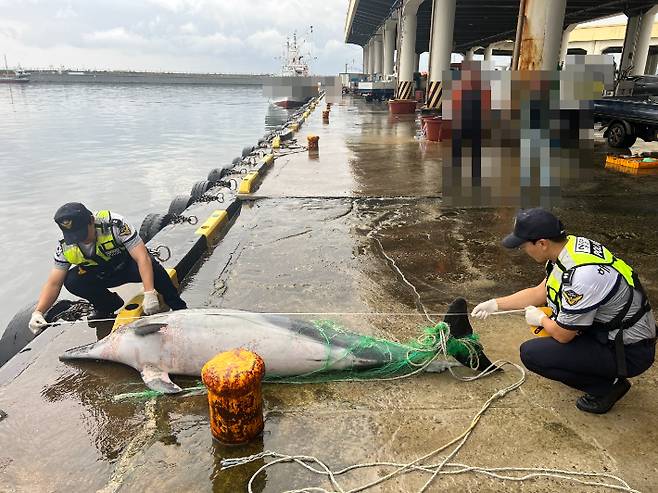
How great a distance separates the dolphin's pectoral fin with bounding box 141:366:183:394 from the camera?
3.22m

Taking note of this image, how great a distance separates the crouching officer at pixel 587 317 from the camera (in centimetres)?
251

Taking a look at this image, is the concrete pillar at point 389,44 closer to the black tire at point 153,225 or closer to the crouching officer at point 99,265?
the black tire at point 153,225

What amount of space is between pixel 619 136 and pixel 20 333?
12.9 m

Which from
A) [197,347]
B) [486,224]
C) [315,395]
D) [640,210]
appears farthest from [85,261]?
[640,210]

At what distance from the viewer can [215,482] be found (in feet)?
8.18

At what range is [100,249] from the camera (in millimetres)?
4055

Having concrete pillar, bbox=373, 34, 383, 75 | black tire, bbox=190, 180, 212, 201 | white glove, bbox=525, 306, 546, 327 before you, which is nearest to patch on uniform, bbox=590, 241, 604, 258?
white glove, bbox=525, 306, 546, 327

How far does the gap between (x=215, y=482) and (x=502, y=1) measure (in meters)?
25.4

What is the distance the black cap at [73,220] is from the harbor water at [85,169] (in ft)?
13.9

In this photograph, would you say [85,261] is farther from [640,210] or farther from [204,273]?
[640,210]

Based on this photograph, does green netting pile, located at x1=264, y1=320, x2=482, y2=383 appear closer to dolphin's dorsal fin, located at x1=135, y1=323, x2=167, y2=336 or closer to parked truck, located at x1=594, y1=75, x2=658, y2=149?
dolphin's dorsal fin, located at x1=135, y1=323, x2=167, y2=336

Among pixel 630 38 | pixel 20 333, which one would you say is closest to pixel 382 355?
pixel 20 333

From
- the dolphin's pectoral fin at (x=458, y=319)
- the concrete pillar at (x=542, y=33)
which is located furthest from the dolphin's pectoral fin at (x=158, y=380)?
the concrete pillar at (x=542, y=33)

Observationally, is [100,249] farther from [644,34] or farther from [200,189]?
[644,34]
